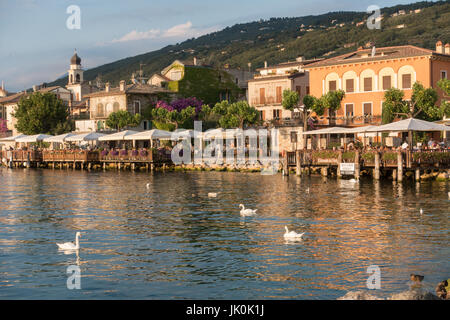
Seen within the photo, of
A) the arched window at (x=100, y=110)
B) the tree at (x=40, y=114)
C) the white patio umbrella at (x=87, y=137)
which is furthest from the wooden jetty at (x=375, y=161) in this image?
the tree at (x=40, y=114)

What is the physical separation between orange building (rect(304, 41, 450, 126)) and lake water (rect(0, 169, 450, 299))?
2074 cm

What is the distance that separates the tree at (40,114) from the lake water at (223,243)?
51613 millimetres

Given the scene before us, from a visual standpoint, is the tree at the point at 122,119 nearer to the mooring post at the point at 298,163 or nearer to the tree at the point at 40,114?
the tree at the point at 40,114

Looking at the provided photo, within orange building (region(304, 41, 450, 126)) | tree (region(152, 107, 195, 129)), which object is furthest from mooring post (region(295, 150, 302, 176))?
tree (region(152, 107, 195, 129))

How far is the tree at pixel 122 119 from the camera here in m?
73.1

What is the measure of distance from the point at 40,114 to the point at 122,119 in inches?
730

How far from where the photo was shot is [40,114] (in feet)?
279

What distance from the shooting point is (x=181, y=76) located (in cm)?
8069

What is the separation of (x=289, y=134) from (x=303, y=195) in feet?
93.3

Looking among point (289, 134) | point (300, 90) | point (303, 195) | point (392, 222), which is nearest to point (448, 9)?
point (300, 90)

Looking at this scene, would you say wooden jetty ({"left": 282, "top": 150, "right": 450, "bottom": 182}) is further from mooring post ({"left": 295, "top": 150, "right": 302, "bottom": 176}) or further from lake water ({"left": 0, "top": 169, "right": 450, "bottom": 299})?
lake water ({"left": 0, "top": 169, "right": 450, "bottom": 299})

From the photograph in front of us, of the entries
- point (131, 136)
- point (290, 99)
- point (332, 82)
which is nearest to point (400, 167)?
point (290, 99)

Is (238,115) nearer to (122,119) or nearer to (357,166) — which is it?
(122,119)

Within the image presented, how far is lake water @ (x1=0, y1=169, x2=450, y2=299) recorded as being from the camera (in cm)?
1449
